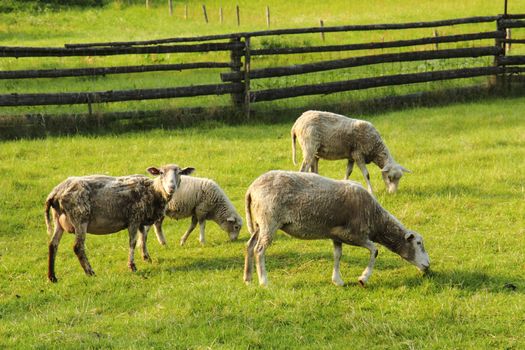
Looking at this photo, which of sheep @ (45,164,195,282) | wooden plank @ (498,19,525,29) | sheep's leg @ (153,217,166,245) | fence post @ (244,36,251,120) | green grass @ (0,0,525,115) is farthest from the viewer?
wooden plank @ (498,19,525,29)

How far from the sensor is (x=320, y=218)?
303 inches

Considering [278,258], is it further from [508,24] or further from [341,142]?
[508,24]

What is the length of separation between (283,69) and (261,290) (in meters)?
10.6

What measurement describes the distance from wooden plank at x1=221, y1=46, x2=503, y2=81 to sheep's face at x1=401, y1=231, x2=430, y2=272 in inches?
384

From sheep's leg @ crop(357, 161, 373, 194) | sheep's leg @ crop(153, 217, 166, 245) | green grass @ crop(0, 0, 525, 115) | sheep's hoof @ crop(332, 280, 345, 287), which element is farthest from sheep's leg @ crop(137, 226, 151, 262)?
green grass @ crop(0, 0, 525, 115)

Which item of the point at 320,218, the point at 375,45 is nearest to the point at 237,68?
the point at 375,45

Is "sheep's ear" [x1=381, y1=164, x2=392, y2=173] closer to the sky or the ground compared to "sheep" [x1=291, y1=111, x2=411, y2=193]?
closer to the ground

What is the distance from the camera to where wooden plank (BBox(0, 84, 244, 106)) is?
15212mm

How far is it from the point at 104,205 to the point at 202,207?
1.83m

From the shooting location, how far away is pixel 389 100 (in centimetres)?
1800

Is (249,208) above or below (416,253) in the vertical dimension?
above

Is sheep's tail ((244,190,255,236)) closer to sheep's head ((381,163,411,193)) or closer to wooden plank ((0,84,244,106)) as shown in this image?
sheep's head ((381,163,411,193))

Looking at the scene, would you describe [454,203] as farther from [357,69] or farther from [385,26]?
[357,69]

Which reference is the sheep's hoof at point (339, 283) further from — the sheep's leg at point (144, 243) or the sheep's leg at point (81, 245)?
the sheep's leg at point (81, 245)
